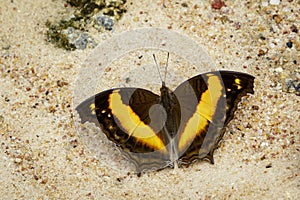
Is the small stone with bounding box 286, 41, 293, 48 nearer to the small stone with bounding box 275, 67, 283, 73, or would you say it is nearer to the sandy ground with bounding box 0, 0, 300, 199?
the sandy ground with bounding box 0, 0, 300, 199

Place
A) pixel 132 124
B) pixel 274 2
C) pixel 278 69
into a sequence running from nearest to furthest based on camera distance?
pixel 132 124, pixel 278 69, pixel 274 2

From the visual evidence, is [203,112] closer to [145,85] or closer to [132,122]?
[132,122]

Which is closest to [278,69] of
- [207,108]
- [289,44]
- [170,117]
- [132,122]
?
[289,44]

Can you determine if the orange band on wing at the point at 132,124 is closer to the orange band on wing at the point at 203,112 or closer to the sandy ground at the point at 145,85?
the orange band on wing at the point at 203,112

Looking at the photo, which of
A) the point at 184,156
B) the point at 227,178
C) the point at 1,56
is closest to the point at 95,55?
the point at 1,56

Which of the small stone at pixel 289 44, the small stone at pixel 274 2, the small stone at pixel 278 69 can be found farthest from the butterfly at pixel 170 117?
the small stone at pixel 274 2
